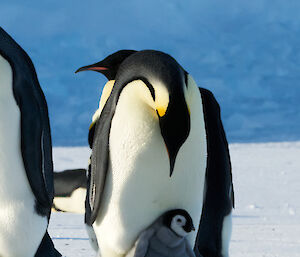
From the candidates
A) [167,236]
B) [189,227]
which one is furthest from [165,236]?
[189,227]

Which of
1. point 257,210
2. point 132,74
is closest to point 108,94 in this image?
point 132,74

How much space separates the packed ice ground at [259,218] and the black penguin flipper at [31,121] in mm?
1005

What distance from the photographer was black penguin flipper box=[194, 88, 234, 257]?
296 cm

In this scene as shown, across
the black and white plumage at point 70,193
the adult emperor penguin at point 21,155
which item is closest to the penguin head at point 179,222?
the adult emperor penguin at point 21,155

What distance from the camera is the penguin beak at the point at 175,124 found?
2365 mm

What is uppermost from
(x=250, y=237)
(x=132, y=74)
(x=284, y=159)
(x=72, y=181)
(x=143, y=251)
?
(x=132, y=74)

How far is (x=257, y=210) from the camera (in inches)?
→ 232

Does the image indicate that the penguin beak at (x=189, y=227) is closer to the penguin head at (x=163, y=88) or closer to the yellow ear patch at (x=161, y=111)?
the penguin head at (x=163, y=88)

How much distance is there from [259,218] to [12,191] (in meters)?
3.12

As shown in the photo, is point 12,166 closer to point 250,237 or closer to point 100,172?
point 100,172

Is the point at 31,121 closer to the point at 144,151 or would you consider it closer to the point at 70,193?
the point at 144,151

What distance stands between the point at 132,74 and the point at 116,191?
0.52m

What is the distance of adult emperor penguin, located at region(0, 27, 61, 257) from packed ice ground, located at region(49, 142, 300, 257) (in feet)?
3.02

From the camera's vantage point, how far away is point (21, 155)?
271 cm
